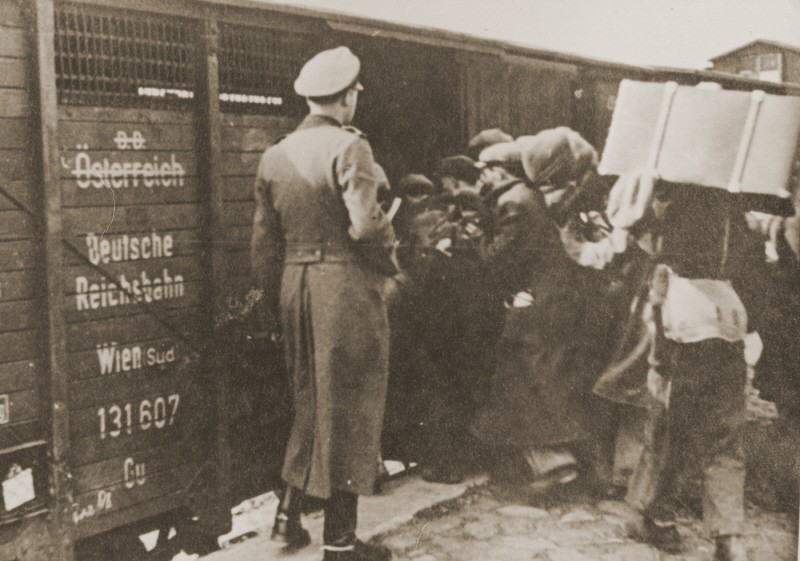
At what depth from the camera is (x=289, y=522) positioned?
3127 millimetres

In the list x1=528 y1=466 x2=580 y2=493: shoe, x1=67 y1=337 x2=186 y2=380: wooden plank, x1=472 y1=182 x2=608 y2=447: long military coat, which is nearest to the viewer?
x1=67 y1=337 x2=186 y2=380: wooden plank

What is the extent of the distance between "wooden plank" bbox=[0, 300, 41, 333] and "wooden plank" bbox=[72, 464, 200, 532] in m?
0.65

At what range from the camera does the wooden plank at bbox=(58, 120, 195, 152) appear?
2.55m

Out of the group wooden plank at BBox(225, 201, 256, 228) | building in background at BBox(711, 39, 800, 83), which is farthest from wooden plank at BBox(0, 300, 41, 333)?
building in background at BBox(711, 39, 800, 83)

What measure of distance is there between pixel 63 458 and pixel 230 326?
769 millimetres

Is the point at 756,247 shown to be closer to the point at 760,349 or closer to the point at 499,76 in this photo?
the point at 760,349

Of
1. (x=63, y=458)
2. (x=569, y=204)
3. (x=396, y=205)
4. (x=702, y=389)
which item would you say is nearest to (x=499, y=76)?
(x=569, y=204)

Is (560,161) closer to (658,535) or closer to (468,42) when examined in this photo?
(468,42)

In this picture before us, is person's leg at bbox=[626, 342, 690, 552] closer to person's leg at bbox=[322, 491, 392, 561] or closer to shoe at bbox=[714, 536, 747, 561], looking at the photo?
shoe at bbox=[714, 536, 747, 561]

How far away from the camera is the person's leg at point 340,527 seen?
3002 mm

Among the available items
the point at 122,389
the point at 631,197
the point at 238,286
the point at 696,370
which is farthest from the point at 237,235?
the point at 696,370

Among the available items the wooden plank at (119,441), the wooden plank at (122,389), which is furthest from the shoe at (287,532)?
the wooden plank at (122,389)

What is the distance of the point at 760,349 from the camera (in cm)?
349

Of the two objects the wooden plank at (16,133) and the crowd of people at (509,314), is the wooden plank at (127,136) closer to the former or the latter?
the wooden plank at (16,133)
